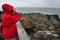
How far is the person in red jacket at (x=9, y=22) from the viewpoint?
504 centimetres

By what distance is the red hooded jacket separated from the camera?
199 inches

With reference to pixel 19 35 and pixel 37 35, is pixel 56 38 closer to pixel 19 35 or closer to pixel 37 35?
pixel 37 35

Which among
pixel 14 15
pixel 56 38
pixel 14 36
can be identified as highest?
pixel 14 15

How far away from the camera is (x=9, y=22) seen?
5.12 meters

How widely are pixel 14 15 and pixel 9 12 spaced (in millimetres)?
110

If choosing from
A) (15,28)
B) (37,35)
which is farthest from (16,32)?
(37,35)

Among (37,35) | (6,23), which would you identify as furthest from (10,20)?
(37,35)

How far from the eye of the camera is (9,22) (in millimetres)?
5121

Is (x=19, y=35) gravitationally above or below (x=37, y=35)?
above

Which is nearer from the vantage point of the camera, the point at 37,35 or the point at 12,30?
the point at 12,30

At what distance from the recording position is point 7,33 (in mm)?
5020

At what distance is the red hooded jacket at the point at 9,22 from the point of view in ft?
16.5

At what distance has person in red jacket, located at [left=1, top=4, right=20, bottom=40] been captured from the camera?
5043 mm

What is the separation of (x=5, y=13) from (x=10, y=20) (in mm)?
164
